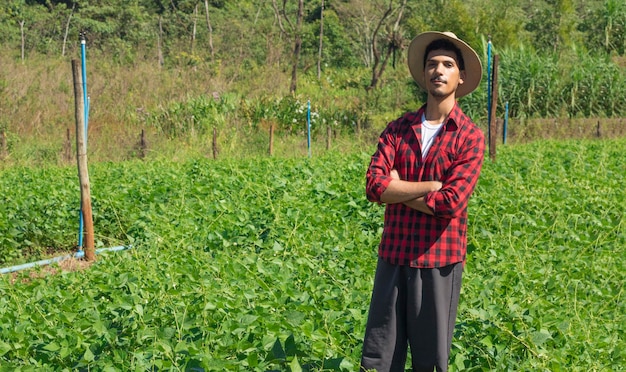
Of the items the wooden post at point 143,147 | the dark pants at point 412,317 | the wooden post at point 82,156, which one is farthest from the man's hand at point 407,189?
the wooden post at point 143,147

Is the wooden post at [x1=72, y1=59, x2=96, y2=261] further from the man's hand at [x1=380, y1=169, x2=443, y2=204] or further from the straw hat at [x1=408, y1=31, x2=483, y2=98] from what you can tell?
the man's hand at [x1=380, y1=169, x2=443, y2=204]

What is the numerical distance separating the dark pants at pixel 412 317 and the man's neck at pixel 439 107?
630 mm

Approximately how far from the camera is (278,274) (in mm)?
5008

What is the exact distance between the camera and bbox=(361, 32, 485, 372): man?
10.7ft

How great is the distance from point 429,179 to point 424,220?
176 millimetres

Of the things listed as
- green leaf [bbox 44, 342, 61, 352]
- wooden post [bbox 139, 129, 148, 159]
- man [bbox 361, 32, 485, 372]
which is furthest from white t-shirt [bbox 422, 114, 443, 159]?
wooden post [bbox 139, 129, 148, 159]

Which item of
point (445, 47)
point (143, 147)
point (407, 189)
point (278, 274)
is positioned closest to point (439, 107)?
point (445, 47)

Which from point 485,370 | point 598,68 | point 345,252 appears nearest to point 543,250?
point 345,252

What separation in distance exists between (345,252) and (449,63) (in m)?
2.92

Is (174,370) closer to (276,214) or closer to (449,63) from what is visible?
(449,63)

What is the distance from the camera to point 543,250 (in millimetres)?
6762

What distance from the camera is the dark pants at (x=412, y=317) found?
3.28m

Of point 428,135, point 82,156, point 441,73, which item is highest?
A: point 441,73

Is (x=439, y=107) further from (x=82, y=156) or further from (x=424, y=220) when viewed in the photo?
(x=82, y=156)
